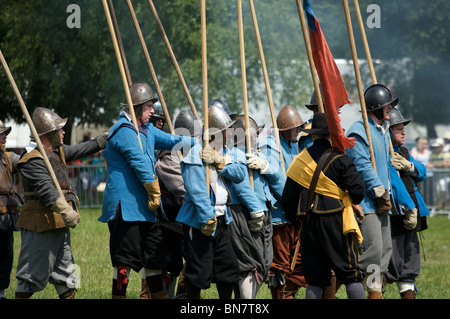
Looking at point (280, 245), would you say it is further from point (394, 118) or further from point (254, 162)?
point (394, 118)

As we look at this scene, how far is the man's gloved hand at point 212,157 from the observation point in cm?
655

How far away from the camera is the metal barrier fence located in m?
16.5

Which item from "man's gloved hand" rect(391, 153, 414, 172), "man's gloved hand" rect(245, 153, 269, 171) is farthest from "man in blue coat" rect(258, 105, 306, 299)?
"man's gloved hand" rect(391, 153, 414, 172)

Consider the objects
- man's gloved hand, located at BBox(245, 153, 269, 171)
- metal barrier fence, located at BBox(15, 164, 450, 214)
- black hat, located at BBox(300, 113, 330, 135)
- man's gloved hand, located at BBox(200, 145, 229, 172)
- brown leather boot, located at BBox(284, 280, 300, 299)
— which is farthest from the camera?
metal barrier fence, located at BBox(15, 164, 450, 214)

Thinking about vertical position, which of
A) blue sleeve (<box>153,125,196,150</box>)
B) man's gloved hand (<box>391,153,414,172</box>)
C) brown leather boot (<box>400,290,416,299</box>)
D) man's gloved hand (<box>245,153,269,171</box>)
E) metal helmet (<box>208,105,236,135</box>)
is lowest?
brown leather boot (<box>400,290,416,299</box>)

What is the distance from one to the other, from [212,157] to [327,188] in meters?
1.01

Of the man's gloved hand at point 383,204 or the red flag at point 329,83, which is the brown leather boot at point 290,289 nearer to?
the man's gloved hand at point 383,204

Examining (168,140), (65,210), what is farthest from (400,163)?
(65,210)

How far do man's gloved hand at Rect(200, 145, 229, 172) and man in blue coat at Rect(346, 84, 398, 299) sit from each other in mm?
1179

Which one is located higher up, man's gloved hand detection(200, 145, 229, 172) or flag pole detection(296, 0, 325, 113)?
flag pole detection(296, 0, 325, 113)

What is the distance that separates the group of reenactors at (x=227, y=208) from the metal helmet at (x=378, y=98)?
1 cm

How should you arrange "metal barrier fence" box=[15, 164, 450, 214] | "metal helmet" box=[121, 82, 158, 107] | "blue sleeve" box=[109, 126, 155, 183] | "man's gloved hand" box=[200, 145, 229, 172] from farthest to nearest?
1. "metal barrier fence" box=[15, 164, 450, 214]
2. "metal helmet" box=[121, 82, 158, 107]
3. "blue sleeve" box=[109, 126, 155, 183]
4. "man's gloved hand" box=[200, 145, 229, 172]

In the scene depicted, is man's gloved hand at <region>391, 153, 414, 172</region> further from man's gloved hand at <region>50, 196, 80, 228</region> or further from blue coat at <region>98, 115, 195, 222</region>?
man's gloved hand at <region>50, 196, 80, 228</region>
